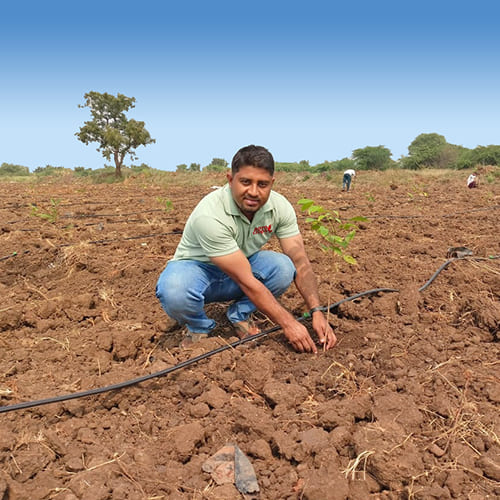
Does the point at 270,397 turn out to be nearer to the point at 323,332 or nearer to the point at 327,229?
the point at 323,332

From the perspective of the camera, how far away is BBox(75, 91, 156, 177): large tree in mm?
24859

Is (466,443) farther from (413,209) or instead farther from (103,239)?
(413,209)

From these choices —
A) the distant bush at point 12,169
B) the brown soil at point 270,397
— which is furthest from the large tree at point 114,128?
the brown soil at point 270,397

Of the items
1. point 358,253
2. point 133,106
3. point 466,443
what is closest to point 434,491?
point 466,443

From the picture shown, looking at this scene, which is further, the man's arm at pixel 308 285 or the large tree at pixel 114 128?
the large tree at pixel 114 128

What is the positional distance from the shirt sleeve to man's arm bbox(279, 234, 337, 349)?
50 cm

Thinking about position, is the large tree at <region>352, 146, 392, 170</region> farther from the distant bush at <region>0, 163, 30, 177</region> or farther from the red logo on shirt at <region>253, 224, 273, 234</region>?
the red logo on shirt at <region>253, 224, 273, 234</region>

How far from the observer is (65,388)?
7.43 feet

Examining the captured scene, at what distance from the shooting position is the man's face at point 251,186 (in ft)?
7.97

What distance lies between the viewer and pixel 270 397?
2.06 metres

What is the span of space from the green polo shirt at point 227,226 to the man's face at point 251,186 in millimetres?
96

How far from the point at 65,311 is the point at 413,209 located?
21.2 ft

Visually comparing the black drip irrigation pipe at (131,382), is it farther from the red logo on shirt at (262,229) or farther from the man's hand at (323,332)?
the red logo on shirt at (262,229)

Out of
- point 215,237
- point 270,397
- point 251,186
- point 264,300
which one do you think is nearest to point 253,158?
point 251,186
